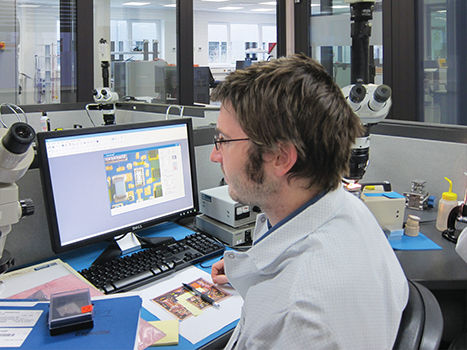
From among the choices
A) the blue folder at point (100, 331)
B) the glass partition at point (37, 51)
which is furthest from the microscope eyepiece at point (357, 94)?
the glass partition at point (37, 51)

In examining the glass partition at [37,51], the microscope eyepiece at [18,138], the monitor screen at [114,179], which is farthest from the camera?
the glass partition at [37,51]

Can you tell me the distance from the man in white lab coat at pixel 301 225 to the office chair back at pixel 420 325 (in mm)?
31

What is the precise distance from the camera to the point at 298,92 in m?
0.81

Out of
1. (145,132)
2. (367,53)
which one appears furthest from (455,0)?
(145,132)

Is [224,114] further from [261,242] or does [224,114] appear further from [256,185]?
[261,242]

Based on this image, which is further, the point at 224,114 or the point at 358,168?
the point at 358,168

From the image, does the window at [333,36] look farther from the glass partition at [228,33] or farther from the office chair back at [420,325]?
the glass partition at [228,33]

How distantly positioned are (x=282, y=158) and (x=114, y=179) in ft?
2.34

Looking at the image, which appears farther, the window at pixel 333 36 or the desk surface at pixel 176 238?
the window at pixel 333 36

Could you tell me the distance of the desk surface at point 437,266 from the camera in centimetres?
126

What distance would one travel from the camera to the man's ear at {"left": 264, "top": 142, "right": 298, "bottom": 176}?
0.82 meters

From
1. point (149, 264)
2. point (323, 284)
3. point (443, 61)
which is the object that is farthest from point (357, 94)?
point (443, 61)

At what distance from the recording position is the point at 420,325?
0.75 metres

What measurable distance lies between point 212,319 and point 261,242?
0.40 m
